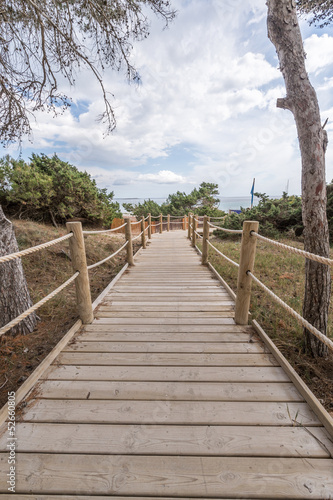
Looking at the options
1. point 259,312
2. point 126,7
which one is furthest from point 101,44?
point 259,312

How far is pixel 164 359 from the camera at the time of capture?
1.70m

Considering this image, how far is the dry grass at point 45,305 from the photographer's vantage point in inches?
79.7

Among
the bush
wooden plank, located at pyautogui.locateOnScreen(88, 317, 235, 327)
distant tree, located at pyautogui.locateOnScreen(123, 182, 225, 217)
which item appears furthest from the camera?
distant tree, located at pyautogui.locateOnScreen(123, 182, 225, 217)

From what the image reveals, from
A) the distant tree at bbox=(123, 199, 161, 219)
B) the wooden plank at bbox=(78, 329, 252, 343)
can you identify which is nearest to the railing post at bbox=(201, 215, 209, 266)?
the wooden plank at bbox=(78, 329, 252, 343)

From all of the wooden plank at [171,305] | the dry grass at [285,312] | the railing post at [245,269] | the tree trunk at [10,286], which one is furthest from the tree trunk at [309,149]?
the tree trunk at [10,286]

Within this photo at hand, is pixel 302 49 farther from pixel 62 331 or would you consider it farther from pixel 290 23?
pixel 62 331

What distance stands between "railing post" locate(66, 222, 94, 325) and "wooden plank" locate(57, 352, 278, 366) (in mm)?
487

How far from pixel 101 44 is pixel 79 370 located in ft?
15.6

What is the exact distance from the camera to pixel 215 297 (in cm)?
289

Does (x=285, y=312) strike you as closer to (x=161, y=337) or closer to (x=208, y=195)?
(x=161, y=337)

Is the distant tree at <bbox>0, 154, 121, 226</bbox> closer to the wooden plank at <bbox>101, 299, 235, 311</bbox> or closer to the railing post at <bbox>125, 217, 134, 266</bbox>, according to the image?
the railing post at <bbox>125, 217, 134, 266</bbox>

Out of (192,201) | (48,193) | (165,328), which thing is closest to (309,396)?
(165,328)

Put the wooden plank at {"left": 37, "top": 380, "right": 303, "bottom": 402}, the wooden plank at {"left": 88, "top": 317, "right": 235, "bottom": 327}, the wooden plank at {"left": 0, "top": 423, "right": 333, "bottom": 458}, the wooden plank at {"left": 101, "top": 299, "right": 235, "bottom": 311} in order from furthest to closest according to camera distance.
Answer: the wooden plank at {"left": 101, "top": 299, "right": 235, "bottom": 311}, the wooden plank at {"left": 88, "top": 317, "right": 235, "bottom": 327}, the wooden plank at {"left": 37, "top": 380, "right": 303, "bottom": 402}, the wooden plank at {"left": 0, "top": 423, "right": 333, "bottom": 458}

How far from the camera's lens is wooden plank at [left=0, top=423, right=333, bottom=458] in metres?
1.06
